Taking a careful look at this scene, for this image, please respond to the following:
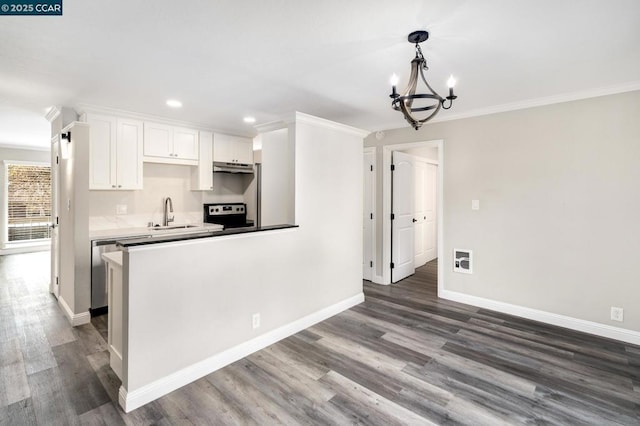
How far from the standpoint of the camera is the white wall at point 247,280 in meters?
2.17

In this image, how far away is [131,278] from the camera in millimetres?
2086

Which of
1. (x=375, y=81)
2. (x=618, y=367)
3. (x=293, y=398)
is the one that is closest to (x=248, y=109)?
(x=375, y=81)

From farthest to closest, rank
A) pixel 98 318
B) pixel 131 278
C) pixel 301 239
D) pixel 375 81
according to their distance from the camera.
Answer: pixel 98 318 < pixel 301 239 < pixel 375 81 < pixel 131 278

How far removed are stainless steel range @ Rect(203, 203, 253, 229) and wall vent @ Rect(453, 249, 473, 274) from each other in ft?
11.7

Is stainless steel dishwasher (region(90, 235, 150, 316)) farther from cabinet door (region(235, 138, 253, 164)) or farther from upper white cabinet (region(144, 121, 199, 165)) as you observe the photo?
cabinet door (region(235, 138, 253, 164))

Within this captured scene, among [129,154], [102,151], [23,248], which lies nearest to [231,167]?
[129,154]

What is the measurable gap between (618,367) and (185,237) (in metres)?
3.71

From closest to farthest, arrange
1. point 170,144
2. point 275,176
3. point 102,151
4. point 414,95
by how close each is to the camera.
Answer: point 414,95 < point 275,176 < point 102,151 < point 170,144

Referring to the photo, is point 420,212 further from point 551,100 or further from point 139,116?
point 139,116

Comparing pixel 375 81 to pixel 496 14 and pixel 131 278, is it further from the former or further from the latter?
pixel 131 278

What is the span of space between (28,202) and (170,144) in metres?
5.56

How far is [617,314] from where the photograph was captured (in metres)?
3.14

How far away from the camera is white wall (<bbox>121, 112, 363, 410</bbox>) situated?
2.17 meters

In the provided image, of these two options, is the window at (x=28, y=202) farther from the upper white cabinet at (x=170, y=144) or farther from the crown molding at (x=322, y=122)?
the crown molding at (x=322, y=122)
